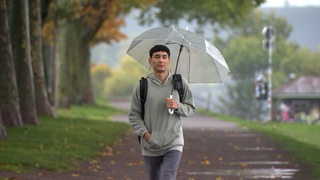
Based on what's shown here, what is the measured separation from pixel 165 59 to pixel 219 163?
8.74 m

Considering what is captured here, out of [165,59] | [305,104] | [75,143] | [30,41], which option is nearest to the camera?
[165,59]

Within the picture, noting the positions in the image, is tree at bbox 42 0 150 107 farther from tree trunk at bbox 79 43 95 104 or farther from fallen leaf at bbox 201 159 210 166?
fallen leaf at bbox 201 159 210 166

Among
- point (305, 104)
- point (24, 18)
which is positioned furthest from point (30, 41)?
point (305, 104)

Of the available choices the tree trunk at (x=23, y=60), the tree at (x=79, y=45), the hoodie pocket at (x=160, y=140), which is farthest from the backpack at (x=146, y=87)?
the tree at (x=79, y=45)

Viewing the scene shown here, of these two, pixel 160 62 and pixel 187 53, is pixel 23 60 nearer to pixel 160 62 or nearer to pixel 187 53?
pixel 187 53

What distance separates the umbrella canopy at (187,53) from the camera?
10.8 m

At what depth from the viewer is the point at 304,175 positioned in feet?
51.4

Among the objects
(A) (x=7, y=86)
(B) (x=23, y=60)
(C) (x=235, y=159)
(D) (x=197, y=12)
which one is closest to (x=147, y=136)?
(C) (x=235, y=159)

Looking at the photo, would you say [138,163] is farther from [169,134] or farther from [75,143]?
[169,134]

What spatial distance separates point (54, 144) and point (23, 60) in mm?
4515

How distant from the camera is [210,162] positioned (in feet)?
60.2

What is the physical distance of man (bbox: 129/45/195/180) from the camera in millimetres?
9664

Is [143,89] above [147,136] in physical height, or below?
above

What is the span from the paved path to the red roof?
165 ft
